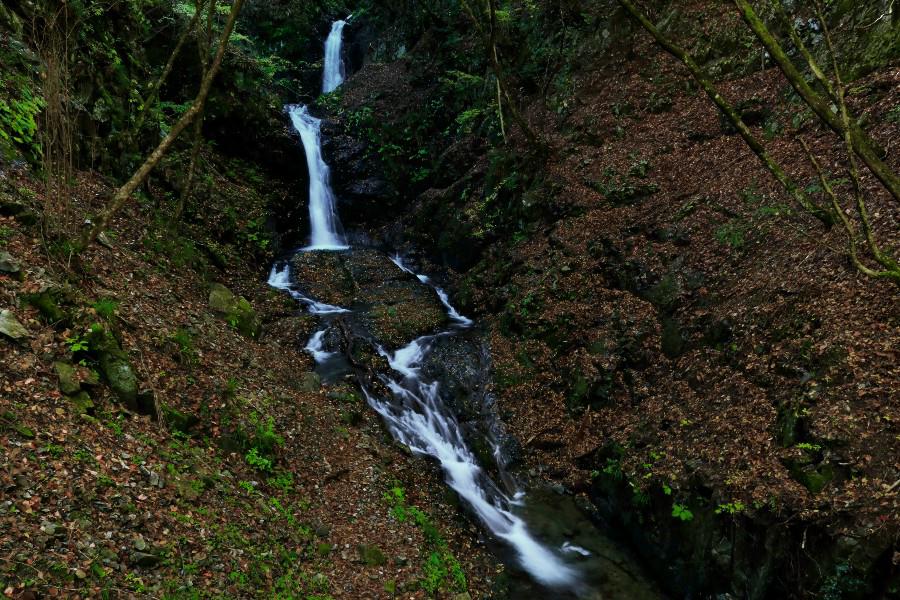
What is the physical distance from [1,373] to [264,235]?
11.8 metres

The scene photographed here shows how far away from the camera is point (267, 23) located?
28484 millimetres

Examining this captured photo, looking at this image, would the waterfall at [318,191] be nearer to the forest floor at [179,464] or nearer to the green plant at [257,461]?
the forest floor at [179,464]

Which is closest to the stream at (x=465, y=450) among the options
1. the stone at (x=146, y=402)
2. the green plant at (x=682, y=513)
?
the green plant at (x=682, y=513)

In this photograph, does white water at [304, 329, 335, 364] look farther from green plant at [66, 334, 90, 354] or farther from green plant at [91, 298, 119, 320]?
green plant at [66, 334, 90, 354]

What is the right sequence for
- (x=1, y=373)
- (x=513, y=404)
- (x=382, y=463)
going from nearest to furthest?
(x=1, y=373), (x=382, y=463), (x=513, y=404)

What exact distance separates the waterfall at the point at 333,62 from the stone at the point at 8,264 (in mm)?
24695

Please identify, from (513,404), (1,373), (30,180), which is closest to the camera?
(1,373)

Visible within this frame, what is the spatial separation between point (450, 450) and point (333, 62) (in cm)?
2600

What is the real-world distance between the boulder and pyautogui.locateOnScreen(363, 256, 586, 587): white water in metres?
2.86

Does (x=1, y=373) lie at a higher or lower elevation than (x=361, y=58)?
lower

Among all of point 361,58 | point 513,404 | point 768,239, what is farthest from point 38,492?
point 361,58

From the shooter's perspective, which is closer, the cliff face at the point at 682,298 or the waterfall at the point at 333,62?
the cliff face at the point at 682,298

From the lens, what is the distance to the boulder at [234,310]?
10.2 metres

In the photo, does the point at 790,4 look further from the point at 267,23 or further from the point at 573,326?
the point at 267,23
